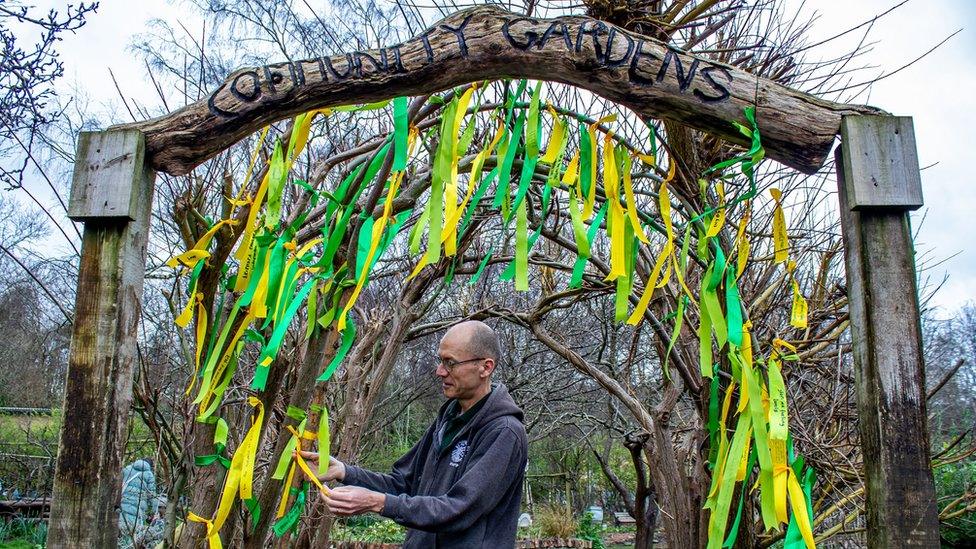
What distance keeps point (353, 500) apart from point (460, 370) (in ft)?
2.00

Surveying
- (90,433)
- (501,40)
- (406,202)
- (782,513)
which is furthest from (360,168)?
(782,513)

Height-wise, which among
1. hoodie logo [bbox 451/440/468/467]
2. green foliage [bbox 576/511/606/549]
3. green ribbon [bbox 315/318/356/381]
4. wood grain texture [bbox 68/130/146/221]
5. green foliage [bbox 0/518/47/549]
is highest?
wood grain texture [bbox 68/130/146/221]

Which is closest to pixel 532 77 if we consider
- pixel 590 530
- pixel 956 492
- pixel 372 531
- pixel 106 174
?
pixel 106 174

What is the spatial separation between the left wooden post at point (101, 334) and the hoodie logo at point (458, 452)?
101 cm

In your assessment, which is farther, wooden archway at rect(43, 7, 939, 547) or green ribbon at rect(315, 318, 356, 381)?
green ribbon at rect(315, 318, 356, 381)

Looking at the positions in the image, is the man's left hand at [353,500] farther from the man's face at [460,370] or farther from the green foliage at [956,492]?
the green foliage at [956,492]

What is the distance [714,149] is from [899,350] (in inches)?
56.4

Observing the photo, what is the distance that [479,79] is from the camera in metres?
2.11

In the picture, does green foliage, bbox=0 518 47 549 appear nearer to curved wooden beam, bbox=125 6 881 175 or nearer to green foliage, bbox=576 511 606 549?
green foliage, bbox=576 511 606 549

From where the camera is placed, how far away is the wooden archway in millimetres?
1848

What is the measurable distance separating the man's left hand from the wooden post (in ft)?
4.26

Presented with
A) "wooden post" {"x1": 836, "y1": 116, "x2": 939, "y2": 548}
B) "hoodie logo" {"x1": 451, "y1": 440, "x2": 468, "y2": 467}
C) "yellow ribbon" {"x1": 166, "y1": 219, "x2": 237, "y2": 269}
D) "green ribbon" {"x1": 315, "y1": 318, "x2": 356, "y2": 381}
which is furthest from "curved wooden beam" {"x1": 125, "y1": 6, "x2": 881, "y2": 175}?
"hoodie logo" {"x1": 451, "y1": 440, "x2": 468, "y2": 467}

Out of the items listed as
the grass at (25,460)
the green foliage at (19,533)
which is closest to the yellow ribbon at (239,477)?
the green foliage at (19,533)

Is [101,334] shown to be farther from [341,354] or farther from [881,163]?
[881,163]
